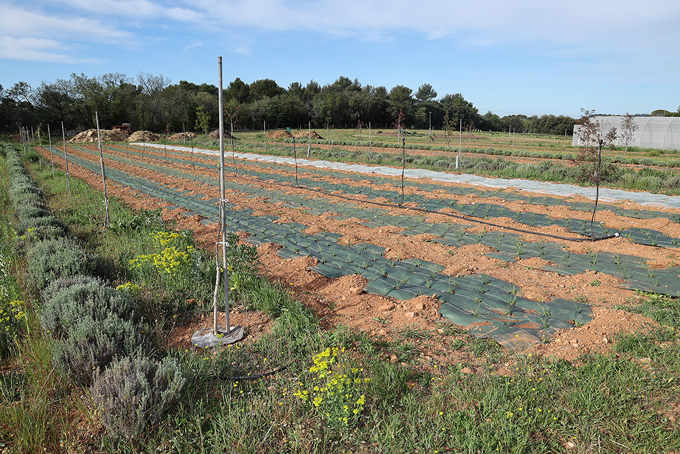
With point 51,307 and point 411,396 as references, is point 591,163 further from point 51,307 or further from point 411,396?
point 51,307

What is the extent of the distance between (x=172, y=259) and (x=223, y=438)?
8.38 ft

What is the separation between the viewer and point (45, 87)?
5084cm

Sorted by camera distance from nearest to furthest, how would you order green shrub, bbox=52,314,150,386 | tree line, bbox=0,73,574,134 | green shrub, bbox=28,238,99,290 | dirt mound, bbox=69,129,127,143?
green shrub, bbox=52,314,150,386 < green shrub, bbox=28,238,99,290 < dirt mound, bbox=69,129,127,143 < tree line, bbox=0,73,574,134

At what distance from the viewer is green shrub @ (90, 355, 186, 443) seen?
2.34 meters

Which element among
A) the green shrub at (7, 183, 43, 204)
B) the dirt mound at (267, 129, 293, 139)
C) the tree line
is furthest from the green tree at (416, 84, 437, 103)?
the green shrub at (7, 183, 43, 204)

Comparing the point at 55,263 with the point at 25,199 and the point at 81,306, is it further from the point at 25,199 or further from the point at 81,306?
the point at 25,199

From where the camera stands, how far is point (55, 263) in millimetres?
4441

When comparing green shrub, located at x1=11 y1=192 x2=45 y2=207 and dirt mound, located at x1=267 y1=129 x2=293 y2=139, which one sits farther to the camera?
dirt mound, located at x1=267 y1=129 x2=293 y2=139

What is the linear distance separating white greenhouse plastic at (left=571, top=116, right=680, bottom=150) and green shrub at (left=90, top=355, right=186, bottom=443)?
104ft

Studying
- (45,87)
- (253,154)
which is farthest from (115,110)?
(253,154)

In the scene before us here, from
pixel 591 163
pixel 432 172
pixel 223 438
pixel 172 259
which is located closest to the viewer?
pixel 223 438

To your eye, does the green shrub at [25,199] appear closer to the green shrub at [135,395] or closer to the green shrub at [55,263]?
the green shrub at [55,263]

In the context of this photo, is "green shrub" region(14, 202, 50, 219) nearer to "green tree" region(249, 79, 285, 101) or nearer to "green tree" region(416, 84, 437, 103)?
"green tree" region(249, 79, 285, 101)

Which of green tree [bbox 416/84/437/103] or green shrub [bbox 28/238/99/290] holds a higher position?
green tree [bbox 416/84/437/103]
